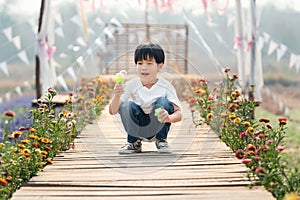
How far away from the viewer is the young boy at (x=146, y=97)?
2.84 metres

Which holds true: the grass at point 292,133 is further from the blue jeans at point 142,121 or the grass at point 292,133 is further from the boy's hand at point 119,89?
the boy's hand at point 119,89

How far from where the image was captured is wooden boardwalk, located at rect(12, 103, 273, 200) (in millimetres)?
2184

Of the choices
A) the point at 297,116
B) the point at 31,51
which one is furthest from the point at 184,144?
the point at 31,51

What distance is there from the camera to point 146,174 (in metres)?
2.53

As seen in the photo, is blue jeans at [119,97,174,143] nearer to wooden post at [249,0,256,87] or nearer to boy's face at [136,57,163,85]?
boy's face at [136,57,163,85]

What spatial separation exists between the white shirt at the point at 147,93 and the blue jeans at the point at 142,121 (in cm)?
3

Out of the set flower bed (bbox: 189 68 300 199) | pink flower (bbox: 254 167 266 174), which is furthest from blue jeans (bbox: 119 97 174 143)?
pink flower (bbox: 254 167 266 174)

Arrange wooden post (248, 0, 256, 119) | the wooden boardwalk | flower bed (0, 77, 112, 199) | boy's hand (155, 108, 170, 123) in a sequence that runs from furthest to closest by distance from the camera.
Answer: wooden post (248, 0, 256, 119) < boy's hand (155, 108, 170, 123) < flower bed (0, 77, 112, 199) < the wooden boardwalk

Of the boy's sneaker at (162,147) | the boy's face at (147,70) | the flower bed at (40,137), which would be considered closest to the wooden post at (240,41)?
the flower bed at (40,137)

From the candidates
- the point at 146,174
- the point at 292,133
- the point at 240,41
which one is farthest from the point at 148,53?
the point at 292,133

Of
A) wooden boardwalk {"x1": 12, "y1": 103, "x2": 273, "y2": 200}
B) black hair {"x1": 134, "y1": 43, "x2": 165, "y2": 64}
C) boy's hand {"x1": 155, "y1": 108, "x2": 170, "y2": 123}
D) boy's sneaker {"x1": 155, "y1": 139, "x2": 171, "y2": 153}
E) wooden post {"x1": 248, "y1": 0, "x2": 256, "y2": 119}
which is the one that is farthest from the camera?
wooden post {"x1": 248, "y1": 0, "x2": 256, "y2": 119}

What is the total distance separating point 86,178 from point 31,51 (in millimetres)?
6758

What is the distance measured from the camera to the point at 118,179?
7.97 ft

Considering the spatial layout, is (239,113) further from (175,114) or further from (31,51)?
(31,51)
